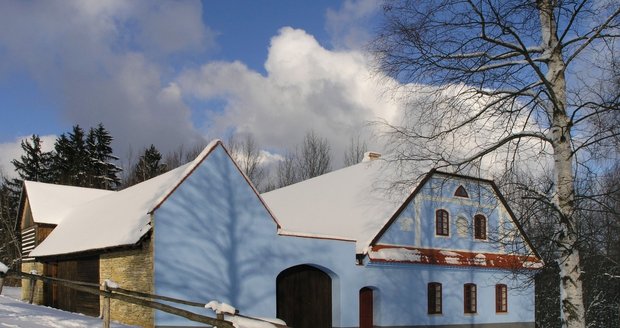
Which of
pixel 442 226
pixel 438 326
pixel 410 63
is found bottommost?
pixel 438 326

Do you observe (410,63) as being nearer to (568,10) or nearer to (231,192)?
(568,10)

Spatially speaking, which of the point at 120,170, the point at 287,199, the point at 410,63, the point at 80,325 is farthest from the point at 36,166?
the point at 410,63

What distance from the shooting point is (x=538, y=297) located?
3061cm

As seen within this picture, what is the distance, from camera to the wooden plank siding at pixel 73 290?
21281 mm

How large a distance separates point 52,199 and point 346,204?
51.6ft

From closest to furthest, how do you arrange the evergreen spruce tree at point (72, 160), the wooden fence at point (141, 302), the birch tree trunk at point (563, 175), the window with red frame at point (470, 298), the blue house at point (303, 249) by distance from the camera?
1. the wooden fence at point (141, 302)
2. the birch tree trunk at point (563, 175)
3. the blue house at point (303, 249)
4. the window with red frame at point (470, 298)
5. the evergreen spruce tree at point (72, 160)

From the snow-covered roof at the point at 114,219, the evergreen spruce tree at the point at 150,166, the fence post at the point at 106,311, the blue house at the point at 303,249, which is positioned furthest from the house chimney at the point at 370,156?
the evergreen spruce tree at the point at 150,166

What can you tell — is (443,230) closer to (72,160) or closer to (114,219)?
(114,219)

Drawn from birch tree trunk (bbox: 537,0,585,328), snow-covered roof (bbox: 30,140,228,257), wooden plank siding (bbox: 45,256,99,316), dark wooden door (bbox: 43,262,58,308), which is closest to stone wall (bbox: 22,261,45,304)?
dark wooden door (bbox: 43,262,58,308)

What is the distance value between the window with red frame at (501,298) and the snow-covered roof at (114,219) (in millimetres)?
14752

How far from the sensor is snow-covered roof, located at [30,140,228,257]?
1847cm

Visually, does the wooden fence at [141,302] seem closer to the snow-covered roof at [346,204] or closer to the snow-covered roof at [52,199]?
the snow-covered roof at [346,204]

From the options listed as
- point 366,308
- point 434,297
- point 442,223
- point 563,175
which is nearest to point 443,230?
point 442,223

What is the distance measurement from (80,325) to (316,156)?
42640 millimetres
